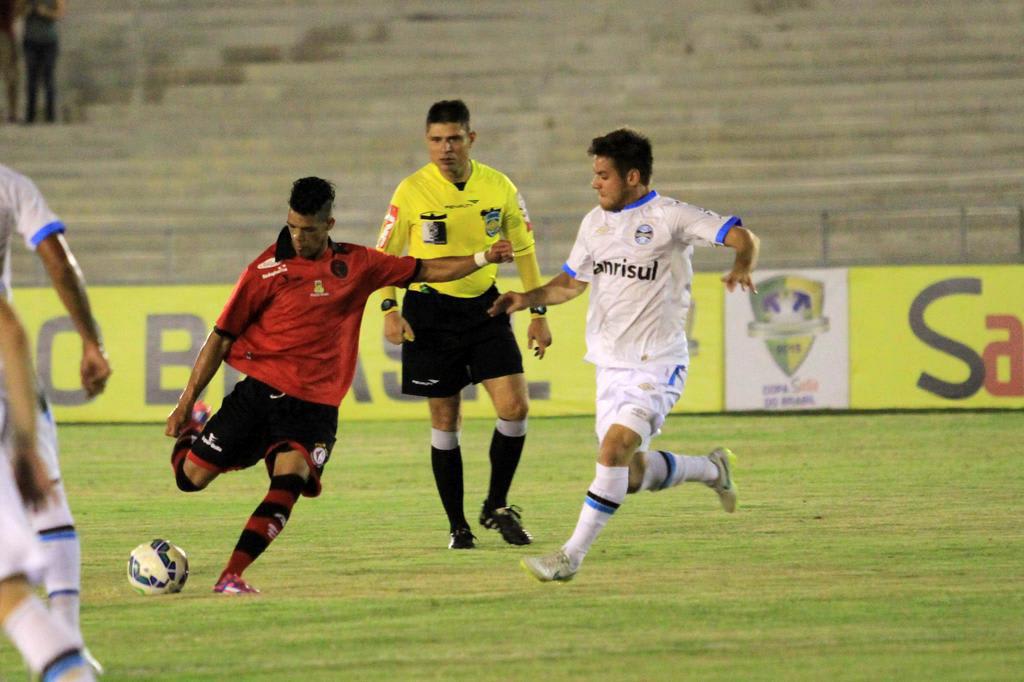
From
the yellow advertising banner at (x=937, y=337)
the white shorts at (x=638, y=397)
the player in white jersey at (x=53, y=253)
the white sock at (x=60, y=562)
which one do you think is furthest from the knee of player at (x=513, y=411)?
the yellow advertising banner at (x=937, y=337)

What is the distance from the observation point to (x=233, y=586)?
726cm

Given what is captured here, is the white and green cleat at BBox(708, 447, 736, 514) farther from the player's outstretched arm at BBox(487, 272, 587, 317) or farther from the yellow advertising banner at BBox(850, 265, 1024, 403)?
the yellow advertising banner at BBox(850, 265, 1024, 403)

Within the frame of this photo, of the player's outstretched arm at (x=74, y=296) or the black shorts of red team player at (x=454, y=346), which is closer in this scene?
the player's outstretched arm at (x=74, y=296)

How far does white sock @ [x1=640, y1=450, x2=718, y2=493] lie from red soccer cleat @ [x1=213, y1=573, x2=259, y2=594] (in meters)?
1.99

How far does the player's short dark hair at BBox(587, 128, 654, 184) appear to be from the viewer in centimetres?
790

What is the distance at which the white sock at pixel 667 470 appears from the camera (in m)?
8.16

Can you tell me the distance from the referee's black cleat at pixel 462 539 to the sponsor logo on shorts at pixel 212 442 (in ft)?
5.00

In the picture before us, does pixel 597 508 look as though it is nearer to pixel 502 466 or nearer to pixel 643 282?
pixel 643 282

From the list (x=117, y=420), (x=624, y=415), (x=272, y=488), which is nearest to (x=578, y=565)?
(x=624, y=415)

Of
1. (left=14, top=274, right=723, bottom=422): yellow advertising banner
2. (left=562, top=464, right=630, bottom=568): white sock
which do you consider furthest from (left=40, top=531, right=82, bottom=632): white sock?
(left=14, top=274, right=723, bottom=422): yellow advertising banner

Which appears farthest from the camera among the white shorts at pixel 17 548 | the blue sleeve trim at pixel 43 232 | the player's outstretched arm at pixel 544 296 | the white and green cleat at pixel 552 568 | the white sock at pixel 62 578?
the player's outstretched arm at pixel 544 296

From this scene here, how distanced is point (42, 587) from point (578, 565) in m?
2.39

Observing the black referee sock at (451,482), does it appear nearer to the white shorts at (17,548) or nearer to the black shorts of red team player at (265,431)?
the black shorts of red team player at (265,431)

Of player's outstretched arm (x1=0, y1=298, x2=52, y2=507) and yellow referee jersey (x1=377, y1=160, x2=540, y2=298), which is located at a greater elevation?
yellow referee jersey (x1=377, y1=160, x2=540, y2=298)
